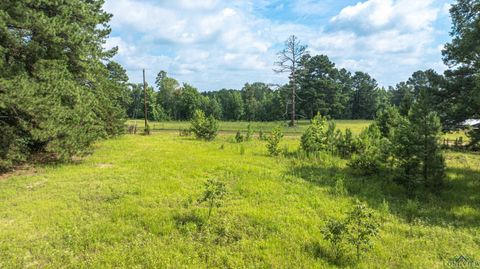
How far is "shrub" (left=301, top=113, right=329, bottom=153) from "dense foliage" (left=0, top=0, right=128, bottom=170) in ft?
29.7

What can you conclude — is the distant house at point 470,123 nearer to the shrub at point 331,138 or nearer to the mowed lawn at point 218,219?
the mowed lawn at point 218,219

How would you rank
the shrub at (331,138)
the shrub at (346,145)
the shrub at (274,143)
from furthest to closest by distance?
the shrub at (274,143)
the shrub at (331,138)
the shrub at (346,145)

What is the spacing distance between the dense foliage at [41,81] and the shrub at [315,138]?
29.7 feet

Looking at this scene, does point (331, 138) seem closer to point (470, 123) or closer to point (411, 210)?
point (470, 123)

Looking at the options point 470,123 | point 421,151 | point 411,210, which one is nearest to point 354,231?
point 411,210

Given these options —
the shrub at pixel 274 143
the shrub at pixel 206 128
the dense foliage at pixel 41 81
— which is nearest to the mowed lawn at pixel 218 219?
the dense foliage at pixel 41 81

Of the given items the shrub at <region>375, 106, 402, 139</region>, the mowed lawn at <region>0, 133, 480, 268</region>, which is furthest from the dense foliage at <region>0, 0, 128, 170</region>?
the shrub at <region>375, 106, 402, 139</region>

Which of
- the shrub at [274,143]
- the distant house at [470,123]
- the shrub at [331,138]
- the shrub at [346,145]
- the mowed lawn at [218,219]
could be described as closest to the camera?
the mowed lawn at [218,219]

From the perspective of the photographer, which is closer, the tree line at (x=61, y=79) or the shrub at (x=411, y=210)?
the shrub at (x=411, y=210)

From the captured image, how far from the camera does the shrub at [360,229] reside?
4.84 meters

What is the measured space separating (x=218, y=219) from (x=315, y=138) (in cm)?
807

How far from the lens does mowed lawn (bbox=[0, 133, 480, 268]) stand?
480 centimetres

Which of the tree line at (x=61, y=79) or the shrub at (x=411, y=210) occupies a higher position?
the tree line at (x=61, y=79)

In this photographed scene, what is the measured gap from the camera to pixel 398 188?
28.0 feet
